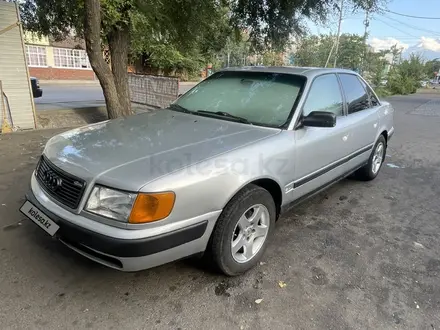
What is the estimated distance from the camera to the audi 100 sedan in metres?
1.99

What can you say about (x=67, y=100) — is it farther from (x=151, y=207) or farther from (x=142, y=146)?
(x=151, y=207)

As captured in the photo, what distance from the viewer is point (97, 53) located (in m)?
6.41

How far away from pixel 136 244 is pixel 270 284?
1138 millimetres

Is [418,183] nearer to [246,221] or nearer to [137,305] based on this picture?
[246,221]

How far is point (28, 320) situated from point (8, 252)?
934mm

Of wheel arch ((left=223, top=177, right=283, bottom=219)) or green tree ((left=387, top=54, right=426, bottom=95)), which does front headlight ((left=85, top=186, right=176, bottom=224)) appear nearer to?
wheel arch ((left=223, top=177, right=283, bottom=219))

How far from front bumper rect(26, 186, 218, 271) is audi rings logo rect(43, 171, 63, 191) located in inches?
7.0

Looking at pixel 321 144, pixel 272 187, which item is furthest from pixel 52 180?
pixel 321 144

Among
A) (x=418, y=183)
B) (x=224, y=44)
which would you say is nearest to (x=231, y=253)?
(x=418, y=183)

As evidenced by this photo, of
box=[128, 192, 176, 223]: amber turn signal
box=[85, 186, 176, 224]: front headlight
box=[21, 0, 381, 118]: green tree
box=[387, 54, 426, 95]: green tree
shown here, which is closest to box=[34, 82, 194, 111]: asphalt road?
box=[21, 0, 381, 118]: green tree

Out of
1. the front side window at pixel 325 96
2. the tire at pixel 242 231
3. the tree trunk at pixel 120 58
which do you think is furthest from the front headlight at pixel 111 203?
the tree trunk at pixel 120 58

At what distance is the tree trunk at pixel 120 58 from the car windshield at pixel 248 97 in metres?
4.52

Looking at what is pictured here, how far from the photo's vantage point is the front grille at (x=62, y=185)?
2.12m

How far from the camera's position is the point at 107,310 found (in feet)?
7.21
